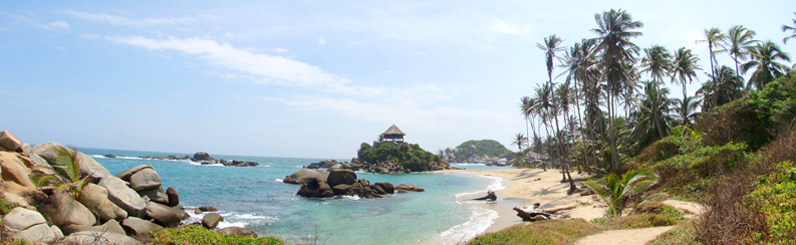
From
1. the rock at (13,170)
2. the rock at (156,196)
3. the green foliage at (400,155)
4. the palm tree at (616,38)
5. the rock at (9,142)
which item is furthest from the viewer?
the green foliage at (400,155)

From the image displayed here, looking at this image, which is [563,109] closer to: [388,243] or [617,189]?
[617,189]

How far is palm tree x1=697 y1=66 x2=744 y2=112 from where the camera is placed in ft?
111

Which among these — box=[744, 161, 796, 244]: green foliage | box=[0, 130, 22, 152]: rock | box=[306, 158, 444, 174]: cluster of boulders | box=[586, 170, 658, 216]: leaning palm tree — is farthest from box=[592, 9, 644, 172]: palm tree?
box=[306, 158, 444, 174]: cluster of boulders

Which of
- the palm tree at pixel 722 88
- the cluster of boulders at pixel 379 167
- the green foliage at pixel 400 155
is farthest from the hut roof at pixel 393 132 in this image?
the palm tree at pixel 722 88

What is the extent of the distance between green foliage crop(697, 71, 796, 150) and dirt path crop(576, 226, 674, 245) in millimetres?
9942

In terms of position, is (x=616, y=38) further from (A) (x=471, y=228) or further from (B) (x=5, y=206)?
(B) (x=5, y=206)

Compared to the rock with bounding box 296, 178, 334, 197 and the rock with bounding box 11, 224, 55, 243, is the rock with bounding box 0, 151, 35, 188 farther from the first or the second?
the rock with bounding box 296, 178, 334, 197

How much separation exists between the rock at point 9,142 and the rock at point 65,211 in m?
3.94

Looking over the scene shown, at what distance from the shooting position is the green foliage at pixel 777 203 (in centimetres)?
523

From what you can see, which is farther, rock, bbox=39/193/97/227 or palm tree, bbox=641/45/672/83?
palm tree, bbox=641/45/672/83

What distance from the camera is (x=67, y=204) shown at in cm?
1190

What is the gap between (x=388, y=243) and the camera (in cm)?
1361

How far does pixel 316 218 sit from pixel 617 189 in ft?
46.7

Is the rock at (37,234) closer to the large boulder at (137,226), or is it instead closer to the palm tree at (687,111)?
the large boulder at (137,226)
